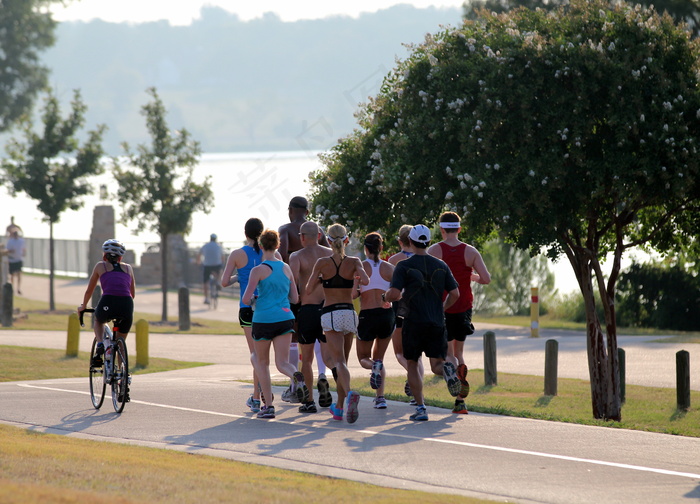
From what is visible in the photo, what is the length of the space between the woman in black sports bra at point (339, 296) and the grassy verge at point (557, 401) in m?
1.86

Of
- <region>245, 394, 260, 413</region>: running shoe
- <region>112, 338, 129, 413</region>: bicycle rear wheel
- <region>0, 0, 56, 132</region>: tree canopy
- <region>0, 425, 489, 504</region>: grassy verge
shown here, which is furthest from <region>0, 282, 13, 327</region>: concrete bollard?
<region>0, 0, 56, 132</region>: tree canopy

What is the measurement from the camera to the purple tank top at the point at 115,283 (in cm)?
1102

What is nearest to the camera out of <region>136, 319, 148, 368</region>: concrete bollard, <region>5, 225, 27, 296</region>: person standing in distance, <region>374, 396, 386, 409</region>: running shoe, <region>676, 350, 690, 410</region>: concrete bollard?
<region>374, 396, 386, 409</region>: running shoe

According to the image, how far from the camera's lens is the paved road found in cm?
758

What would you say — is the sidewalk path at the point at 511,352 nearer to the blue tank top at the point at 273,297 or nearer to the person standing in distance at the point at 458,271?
the person standing in distance at the point at 458,271

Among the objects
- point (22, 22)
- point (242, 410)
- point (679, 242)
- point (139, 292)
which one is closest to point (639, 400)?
point (679, 242)

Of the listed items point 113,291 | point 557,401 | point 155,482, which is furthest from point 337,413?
point 557,401

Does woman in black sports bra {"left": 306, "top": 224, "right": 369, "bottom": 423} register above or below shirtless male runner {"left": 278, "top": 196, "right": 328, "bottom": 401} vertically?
below

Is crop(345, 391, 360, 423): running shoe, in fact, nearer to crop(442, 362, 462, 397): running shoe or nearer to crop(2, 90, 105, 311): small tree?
crop(442, 362, 462, 397): running shoe

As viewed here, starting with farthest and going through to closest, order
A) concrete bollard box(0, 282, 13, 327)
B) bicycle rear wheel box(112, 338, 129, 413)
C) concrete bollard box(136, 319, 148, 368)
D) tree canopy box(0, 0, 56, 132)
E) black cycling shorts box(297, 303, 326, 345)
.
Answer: tree canopy box(0, 0, 56, 132) < concrete bollard box(0, 282, 13, 327) < concrete bollard box(136, 319, 148, 368) < bicycle rear wheel box(112, 338, 129, 413) < black cycling shorts box(297, 303, 326, 345)

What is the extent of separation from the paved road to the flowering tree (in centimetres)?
319

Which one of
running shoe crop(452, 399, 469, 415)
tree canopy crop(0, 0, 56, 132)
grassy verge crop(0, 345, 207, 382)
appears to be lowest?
running shoe crop(452, 399, 469, 415)

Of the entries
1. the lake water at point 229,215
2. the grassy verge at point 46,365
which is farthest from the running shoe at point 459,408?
the lake water at point 229,215

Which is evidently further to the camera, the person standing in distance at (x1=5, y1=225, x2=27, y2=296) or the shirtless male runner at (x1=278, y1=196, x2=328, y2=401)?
the person standing in distance at (x1=5, y1=225, x2=27, y2=296)
